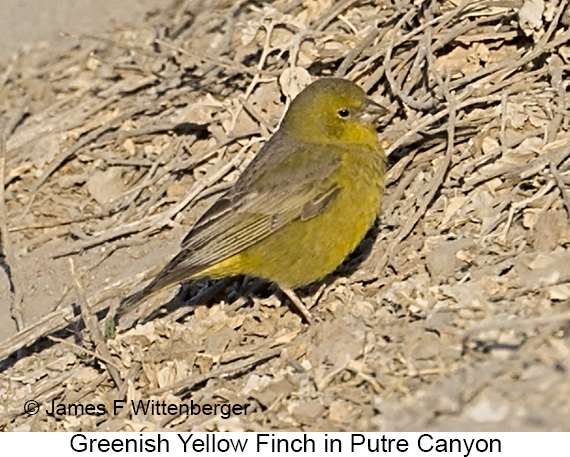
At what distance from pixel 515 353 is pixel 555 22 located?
2.73 metres

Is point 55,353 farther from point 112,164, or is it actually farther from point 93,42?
point 93,42

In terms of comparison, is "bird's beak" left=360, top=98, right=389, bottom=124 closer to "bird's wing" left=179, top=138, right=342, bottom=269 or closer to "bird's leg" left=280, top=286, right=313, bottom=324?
"bird's wing" left=179, top=138, right=342, bottom=269

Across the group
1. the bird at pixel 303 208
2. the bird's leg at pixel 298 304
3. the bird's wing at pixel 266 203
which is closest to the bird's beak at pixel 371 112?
the bird at pixel 303 208

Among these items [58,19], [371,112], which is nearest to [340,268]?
[371,112]

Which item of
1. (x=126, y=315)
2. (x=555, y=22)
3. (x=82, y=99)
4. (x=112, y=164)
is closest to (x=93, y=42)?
(x=82, y=99)

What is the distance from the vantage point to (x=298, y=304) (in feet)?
22.1

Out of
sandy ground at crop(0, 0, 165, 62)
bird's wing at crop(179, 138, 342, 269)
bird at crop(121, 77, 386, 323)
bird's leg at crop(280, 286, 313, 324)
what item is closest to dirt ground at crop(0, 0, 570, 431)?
bird's leg at crop(280, 286, 313, 324)

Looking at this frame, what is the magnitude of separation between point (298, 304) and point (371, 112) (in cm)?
121

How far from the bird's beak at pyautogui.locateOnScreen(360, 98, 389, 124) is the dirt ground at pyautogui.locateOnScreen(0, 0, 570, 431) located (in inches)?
13.1

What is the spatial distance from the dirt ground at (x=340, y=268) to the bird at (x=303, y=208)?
0.27 meters

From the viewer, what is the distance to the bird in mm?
6715

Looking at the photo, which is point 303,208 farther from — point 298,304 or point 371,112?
point 371,112

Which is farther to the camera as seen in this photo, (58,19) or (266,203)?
(58,19)

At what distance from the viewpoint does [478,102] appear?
7219mm
